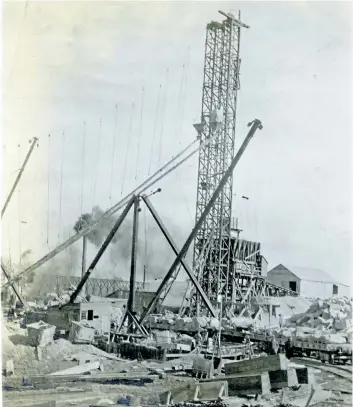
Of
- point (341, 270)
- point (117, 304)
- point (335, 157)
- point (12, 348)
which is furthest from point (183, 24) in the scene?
point (117, 304)

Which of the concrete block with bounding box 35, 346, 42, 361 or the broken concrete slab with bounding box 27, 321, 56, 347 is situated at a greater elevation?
the broken concrete slab with bounding box 27, 321, 56, 347

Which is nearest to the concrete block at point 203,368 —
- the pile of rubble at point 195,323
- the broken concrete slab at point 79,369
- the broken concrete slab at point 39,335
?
the broken concrete slab at point 79,369

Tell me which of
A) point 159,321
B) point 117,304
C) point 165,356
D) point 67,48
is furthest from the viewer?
point 117,304

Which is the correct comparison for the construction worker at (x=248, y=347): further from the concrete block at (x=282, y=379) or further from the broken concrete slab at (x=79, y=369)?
the broken concrete slab at (x=79, y=369)

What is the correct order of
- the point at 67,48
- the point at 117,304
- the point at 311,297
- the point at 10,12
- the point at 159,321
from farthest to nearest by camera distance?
the point at 311,297 → the point at 117,304 → the point at 159,321 → the point at 67,48 → the point at 10,12

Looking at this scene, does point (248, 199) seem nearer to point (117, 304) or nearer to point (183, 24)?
point (183, 24)

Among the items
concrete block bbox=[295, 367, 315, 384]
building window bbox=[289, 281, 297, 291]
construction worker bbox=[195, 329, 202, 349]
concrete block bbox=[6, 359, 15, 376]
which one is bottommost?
construction worker bbox=[195, 329, 202, 349]

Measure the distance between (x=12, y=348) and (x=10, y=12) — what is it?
768cm

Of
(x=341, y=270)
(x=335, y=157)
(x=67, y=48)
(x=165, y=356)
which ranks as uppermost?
(x=67, y=48)

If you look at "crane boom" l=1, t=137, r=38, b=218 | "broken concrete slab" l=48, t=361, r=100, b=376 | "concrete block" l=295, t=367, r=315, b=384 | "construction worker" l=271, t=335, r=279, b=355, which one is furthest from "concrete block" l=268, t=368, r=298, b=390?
"crane boom" l=1, t=137, r=38, b=218

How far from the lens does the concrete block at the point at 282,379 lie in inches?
433

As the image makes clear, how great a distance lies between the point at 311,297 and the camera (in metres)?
34.8

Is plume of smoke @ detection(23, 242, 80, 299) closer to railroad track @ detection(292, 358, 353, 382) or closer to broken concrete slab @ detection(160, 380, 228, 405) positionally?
railroad track @ detection(292, 358, 353, 382)

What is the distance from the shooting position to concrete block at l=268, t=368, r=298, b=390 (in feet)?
36.1
